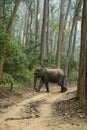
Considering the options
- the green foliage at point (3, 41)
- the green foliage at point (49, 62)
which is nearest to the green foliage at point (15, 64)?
the green foliage at point (3, 41)

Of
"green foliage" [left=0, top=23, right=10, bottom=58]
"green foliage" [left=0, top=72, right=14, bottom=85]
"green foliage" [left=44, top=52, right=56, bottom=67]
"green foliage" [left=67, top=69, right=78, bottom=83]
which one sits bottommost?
"green foliage" [left=67, top=69, right=78, bottom=83]

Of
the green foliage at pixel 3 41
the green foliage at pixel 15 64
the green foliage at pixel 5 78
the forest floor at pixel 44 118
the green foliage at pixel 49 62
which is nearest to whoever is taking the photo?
the forest floor at pixel 44 118

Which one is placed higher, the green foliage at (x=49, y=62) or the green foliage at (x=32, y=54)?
the green foliage at (x=32, y=54)

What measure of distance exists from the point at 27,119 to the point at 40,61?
59.5 ft

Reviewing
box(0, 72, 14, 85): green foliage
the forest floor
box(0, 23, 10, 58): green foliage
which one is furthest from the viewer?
box(0, 72, 14, 85): green foliage

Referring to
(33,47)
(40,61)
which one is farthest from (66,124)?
(33,47)

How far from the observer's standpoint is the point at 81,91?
11383mm

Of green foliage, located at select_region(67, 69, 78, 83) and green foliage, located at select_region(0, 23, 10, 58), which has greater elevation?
green foliage, located at select_region(0, 23, 10, 58)

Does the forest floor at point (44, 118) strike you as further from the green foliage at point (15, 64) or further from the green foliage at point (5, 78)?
the green foliage at point (15, 64)

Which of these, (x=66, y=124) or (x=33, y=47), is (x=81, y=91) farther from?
(x=33, y=47)

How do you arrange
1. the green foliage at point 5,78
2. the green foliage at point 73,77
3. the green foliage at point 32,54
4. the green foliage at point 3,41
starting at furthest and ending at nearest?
1. the green foliage at point 73,77
2. the green foliage at point 32,54
3. the green foliage at point 5,78
4. the green foliage at point 3,41

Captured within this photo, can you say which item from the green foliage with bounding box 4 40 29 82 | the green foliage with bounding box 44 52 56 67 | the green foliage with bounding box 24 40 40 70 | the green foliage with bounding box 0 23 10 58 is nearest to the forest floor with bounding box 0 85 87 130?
the green foliage with bounding box 0 23 10 58

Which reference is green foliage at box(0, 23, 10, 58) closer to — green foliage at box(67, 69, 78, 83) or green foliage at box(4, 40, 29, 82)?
green foliage at box(4, 40, 29, 82)

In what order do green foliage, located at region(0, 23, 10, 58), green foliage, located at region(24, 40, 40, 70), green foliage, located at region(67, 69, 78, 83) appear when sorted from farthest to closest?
1. green foliage, located at region(67, 69, 78, 83)
2. green foliage, located at region(24, 40, 40, 70)
3. green foliage, located at region(0, 23, 10, 58)
